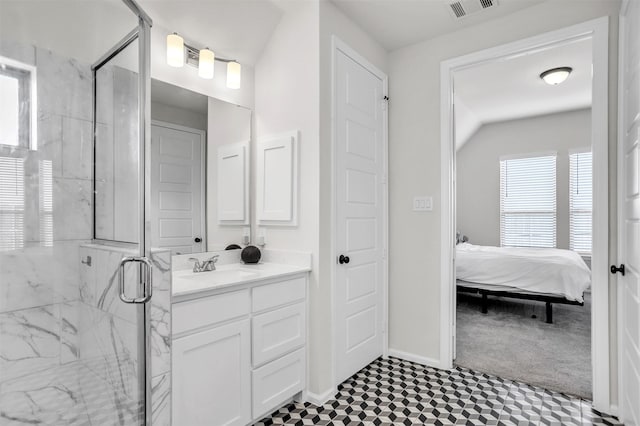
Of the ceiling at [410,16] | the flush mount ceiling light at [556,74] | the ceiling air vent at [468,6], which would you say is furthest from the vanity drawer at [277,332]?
the flush mount ceiling light at [556,74]

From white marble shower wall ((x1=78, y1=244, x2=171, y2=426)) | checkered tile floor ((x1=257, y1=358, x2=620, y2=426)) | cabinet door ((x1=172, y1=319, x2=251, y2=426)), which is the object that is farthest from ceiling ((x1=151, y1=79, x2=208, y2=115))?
checkered tile floor ((x1=257, y1=358, x2=620, y2=426))

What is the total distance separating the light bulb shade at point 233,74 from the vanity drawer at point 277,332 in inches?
59.7

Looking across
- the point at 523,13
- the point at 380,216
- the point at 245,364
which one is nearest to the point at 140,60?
the point at 245,364

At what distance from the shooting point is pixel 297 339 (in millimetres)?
2166

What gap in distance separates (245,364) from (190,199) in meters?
1.04

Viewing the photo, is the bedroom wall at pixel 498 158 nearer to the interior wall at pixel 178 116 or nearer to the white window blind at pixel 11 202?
the interior wall at pixel 178 116

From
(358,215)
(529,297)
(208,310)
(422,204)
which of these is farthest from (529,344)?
(208,310)

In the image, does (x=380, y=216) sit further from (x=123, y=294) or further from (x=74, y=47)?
(x=74, y=47)

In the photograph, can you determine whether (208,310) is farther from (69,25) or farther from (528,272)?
(528,272)

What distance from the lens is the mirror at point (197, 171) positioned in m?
2.07

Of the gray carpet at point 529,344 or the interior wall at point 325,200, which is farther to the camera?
the gray carpet at point 529,344

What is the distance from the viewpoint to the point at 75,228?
3.90ft

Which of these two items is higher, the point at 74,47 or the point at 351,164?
the point at 74,47

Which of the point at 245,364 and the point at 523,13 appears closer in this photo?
the point at 245,364
